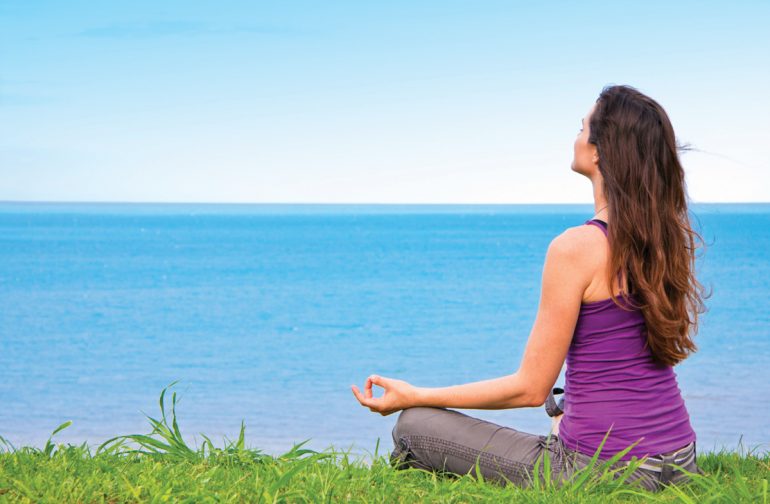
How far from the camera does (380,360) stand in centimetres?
2045

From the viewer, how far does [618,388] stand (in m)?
2.66

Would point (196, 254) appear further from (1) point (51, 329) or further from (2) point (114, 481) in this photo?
(2) point (114, 481)

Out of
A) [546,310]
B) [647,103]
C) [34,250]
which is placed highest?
[647,103]

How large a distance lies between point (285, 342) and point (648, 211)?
21.3 m

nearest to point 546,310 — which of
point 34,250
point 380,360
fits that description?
point 380,360

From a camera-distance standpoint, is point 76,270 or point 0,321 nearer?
point 0,321

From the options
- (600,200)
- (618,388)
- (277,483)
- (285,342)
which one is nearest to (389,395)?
(277,483)

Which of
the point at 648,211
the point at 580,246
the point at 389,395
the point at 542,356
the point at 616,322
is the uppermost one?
the point at 648,211

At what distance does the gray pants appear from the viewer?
8.86 ft

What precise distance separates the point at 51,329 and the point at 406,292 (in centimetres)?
1687

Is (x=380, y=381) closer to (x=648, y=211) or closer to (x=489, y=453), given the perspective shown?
(x=489, y=453)

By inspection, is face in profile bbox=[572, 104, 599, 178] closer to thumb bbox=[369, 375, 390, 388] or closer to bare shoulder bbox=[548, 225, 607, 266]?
bare shoulder bbox=[548, 225, 607, 266]

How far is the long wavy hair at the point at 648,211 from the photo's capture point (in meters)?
2.59

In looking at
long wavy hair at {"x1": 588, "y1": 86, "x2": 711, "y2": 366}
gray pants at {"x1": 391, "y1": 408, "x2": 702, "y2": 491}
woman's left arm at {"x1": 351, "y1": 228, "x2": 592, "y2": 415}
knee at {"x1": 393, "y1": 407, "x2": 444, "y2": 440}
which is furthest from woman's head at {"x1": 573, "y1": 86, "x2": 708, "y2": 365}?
knee at {"x1": 393, "y1": 407, "x2": 444, "y2": 440}
